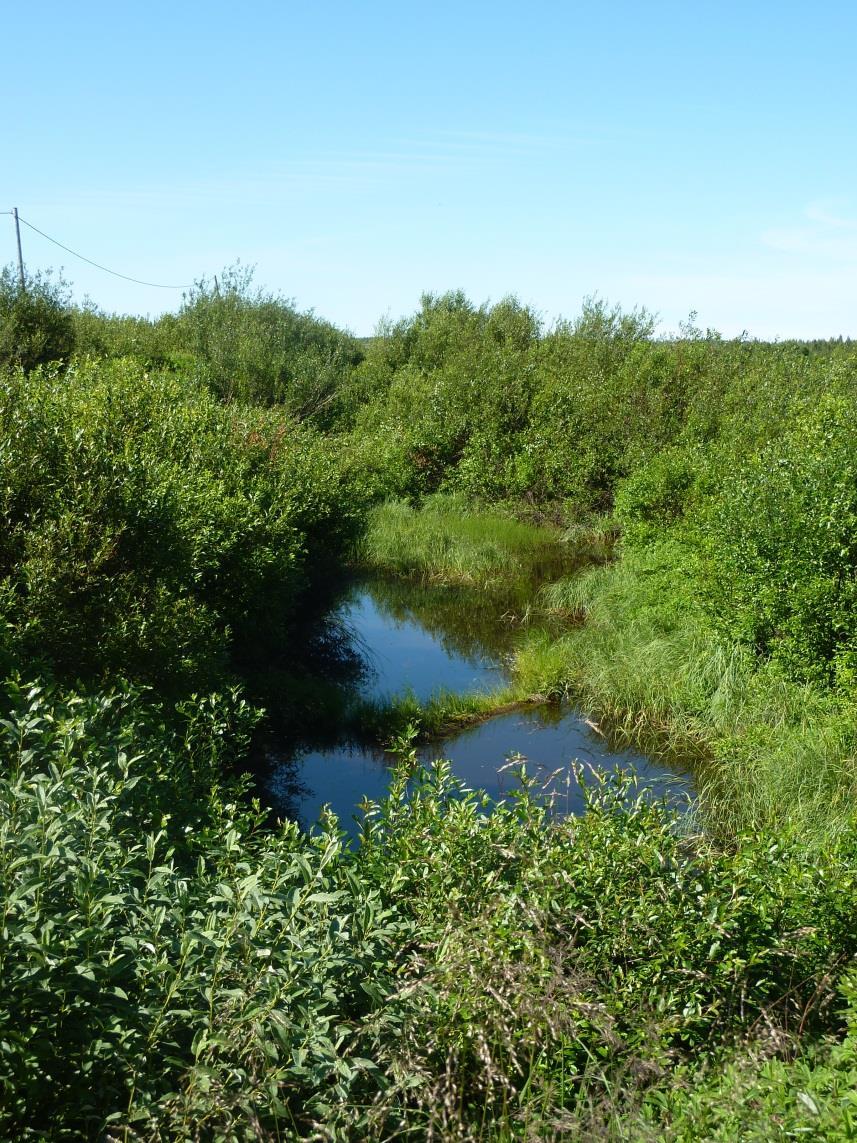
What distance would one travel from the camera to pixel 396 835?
5.05m

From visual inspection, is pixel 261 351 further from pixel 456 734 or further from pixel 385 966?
pixel 385 966

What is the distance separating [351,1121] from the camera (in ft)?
9.66

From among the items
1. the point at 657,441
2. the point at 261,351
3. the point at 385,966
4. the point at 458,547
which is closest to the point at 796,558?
the point at 385,966

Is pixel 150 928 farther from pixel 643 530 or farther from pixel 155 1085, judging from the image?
pixel 643 530

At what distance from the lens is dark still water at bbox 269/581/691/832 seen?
31.6ft

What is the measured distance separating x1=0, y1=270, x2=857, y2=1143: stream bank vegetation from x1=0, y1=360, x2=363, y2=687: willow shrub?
36 millimetres

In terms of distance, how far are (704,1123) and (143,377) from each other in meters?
13.5

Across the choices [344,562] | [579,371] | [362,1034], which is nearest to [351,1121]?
[362,1034]

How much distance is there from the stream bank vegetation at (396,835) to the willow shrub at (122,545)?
0.04 metres

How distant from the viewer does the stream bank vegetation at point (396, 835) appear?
302 cm

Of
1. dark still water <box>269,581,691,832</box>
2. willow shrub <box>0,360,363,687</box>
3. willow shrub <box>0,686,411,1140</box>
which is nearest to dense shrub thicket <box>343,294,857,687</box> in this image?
dark still water <box>269,581,691,832</box>

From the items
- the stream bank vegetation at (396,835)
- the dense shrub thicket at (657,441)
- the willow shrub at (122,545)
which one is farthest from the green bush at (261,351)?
the willow shrub at (122,545)

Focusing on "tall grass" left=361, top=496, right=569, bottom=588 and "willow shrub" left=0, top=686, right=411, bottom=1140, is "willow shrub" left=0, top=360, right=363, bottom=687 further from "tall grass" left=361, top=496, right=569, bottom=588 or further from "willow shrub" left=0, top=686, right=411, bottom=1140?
"tall grass" left=361, top=496, right=569, bottom=588

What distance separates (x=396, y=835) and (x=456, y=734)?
6.40 m
